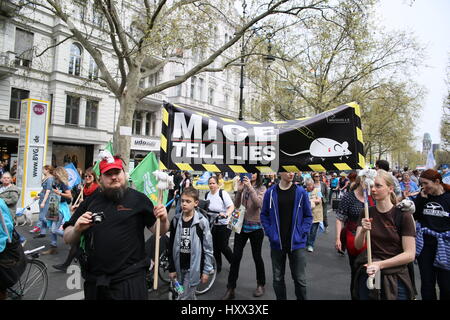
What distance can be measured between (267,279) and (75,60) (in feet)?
77.9

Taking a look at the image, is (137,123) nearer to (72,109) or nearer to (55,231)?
(72,109)

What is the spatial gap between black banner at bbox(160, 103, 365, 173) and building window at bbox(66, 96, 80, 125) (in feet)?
73.0

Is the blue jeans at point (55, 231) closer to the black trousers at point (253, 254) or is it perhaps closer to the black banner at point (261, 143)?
the black trousers at point (253, 254)

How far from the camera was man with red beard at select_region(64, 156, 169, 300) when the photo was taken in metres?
2.30

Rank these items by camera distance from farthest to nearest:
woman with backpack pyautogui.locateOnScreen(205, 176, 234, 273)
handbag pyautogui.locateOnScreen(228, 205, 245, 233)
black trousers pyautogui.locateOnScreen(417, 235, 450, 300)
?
woman with backpack pyautogui.locateOnScreen(205, 176, 234, 273)
handbag pyautogui.locateOnScreen(228, 205, 245, 233)
black trousers pyautogui.locateOnScreen(417, 235, 450, 300)

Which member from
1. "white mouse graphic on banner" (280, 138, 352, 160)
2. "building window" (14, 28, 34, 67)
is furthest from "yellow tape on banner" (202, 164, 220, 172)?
"building window" (14, 28, 34, 67)

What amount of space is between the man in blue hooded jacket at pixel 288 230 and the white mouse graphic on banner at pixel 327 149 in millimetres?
419

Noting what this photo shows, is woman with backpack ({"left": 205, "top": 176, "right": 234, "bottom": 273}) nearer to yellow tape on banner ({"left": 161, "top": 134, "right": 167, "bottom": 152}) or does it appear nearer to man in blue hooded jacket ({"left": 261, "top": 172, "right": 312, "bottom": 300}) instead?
man in blue hooded jacket ({"left": 261, "top": 172, "right": 312, "bottom": 300})

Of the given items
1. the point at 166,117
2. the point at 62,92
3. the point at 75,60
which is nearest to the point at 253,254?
the point at 166,117

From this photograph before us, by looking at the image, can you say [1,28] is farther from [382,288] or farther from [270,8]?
[382,288]

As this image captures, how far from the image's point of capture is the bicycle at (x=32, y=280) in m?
3.81

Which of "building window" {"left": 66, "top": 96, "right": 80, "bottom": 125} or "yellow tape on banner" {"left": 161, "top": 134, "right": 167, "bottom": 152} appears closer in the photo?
"yellow tape on banner" {"left": 161, "top": 134, "right": 167, "bottom": 152}

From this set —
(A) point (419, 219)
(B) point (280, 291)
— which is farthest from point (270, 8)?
(B) point (280, 291)

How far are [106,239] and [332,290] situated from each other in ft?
13.1
